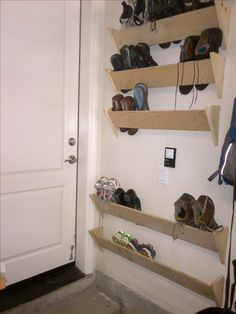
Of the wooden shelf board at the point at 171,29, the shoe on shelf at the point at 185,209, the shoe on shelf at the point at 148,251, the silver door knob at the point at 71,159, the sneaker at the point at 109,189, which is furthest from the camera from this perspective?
the silver door knob at the point at 71,159

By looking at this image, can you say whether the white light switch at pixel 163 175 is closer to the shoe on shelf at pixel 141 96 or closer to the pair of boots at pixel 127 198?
the pair of boots at pixel 127 198

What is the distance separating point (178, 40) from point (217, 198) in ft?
2.99

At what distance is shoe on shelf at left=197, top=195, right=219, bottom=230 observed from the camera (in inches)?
55.6

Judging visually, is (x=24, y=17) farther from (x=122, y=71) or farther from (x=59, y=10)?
(x=122, y=71)

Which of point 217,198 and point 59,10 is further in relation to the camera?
point 59,10

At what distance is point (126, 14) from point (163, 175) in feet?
3.44

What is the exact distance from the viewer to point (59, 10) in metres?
1.95

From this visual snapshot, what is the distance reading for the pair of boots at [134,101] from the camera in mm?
1652

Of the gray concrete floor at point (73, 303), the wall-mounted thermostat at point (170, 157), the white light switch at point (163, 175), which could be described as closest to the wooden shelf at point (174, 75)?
the wall-mounted thermostat at point (170, 157)

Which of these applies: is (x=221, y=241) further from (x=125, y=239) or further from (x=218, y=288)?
(x=125, y=239)

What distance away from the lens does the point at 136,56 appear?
1.64 metres

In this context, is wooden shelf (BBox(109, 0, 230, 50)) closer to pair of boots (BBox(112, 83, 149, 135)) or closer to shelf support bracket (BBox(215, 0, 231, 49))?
shelf support bracket (BBox(215, 0, 231, 49))

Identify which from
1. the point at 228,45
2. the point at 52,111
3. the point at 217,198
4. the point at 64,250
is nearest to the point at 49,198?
the point at 64,250

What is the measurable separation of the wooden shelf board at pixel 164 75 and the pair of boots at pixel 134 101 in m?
0.05
